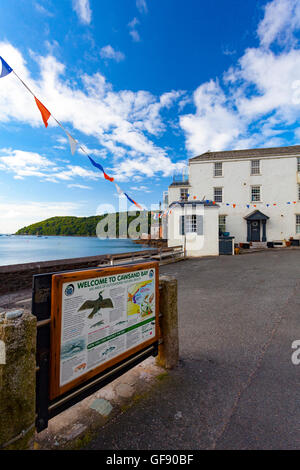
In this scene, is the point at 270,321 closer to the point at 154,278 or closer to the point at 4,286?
the point at 154,278

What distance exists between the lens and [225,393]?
275 cm

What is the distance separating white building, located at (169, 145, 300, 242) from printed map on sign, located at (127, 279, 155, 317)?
22.4 metres

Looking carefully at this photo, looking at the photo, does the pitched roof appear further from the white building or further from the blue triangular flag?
the blue triangular flag

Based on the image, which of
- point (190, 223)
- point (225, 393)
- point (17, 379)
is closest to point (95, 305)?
point (17, 379)

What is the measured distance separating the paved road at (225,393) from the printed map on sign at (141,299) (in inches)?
36.7

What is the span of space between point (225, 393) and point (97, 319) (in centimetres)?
178

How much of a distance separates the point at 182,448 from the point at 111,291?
4.99 feet

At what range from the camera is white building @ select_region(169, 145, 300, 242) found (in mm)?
25281

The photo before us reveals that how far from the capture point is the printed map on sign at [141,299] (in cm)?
284

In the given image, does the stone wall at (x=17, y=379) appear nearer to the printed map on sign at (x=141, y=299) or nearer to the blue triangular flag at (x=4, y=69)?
the printed map on sign at (x=141, y=299)

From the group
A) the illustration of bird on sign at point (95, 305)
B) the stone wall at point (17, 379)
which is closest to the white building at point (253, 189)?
the illustration of bird on sign at point (95, 305)

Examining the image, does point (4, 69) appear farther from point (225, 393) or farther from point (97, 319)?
point (225, 393)

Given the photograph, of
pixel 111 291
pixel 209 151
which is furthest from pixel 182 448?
pixel 209 151

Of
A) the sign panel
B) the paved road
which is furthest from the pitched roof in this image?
the sign panel
